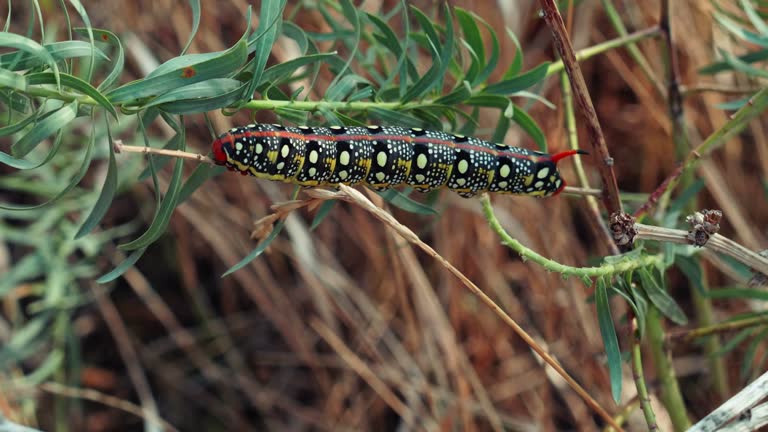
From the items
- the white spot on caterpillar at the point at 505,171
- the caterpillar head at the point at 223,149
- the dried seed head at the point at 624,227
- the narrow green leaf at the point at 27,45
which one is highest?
the narrow green leaf at the point at 27,45

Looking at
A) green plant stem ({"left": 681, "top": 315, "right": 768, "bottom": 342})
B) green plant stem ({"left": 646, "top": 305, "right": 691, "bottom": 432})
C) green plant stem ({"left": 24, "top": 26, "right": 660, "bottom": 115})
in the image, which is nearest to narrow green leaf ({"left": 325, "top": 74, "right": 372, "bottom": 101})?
green plant stem ({"left": 24, "top": 26, "right": 660, "bottom": 115})

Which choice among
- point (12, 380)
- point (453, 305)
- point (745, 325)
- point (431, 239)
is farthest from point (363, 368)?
point (745, 325)

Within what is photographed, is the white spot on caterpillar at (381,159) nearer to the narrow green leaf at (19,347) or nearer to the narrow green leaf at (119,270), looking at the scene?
the narrow green leaf at (119,270)

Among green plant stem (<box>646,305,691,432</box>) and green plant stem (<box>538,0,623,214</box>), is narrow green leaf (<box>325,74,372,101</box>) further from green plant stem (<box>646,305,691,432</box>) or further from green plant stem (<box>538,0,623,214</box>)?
green plant stem (<box>646,305,691,432</box>)

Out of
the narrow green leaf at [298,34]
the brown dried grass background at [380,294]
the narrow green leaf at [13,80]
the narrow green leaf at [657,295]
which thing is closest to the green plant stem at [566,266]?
the narrow green leaf at [657,295]

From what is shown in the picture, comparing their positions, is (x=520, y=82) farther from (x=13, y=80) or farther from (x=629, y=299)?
(x=13, y=80)

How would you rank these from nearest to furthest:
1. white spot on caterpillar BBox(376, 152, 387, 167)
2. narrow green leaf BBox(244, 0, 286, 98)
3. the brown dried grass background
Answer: narrow green leaf BBox(244, 0, 286, 98) < white spot on caterpillar BBox(376, 152, 387, 167) < the brown dried grass background

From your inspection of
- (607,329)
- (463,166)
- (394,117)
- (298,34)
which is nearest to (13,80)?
(298,34)
